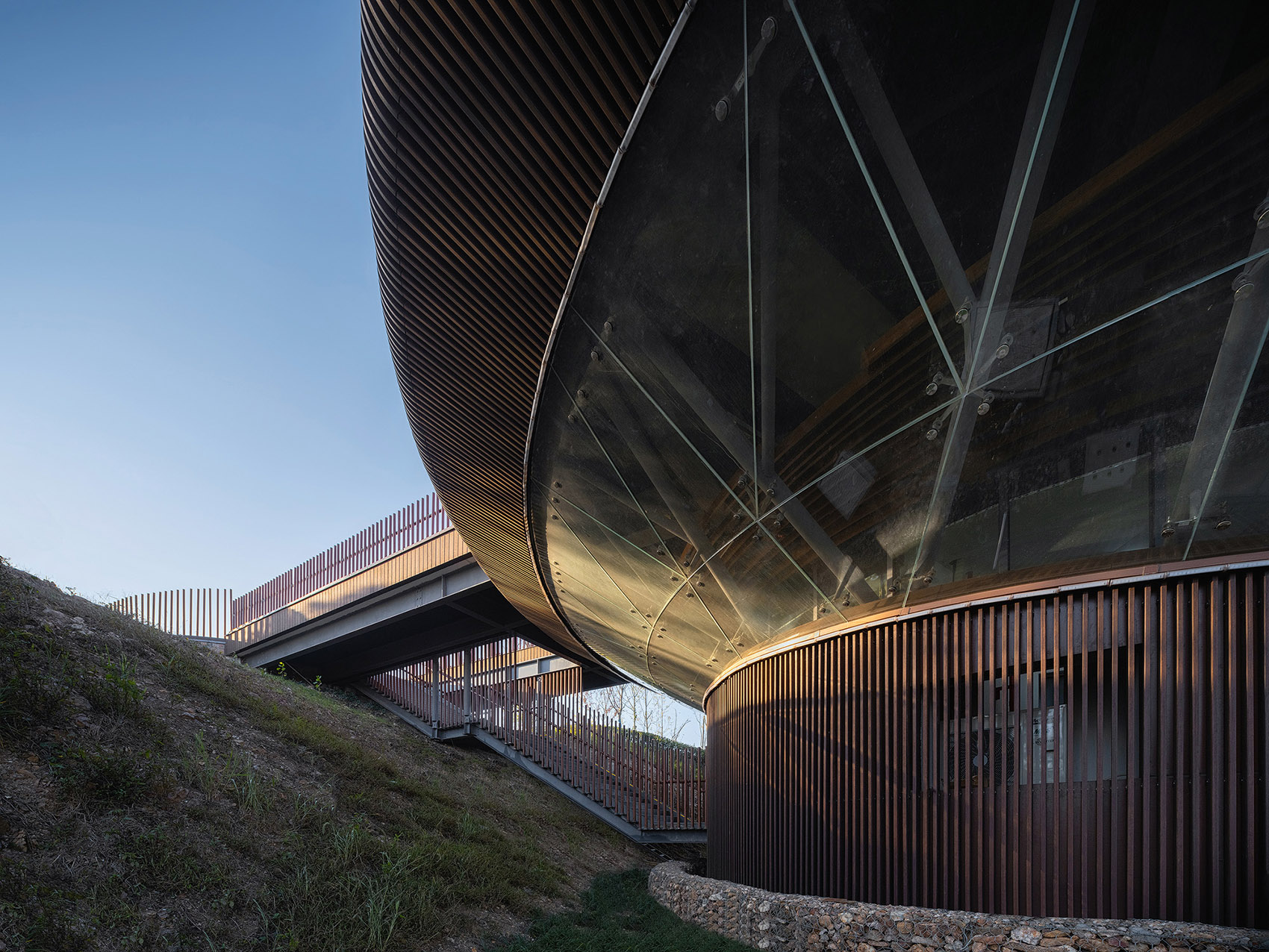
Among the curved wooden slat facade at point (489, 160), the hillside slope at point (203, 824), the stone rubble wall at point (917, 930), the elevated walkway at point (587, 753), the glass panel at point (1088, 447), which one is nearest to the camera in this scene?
the curved wooden slat facade at point (489, 160)

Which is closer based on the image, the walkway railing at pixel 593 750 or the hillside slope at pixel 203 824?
the hillside slope at pixel 203 824

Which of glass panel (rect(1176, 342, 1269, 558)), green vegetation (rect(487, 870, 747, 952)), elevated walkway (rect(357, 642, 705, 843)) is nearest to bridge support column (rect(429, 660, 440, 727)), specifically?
elevated walkway (rect(357, 642, 705, 843))

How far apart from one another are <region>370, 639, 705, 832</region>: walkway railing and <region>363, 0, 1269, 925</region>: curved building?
24.5 feet

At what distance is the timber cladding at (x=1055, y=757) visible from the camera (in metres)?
4.73

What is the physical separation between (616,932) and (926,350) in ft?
21.2

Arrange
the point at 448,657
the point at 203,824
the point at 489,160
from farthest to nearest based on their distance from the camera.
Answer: the point at 448,657, the point at 203,824, the point at 489,160

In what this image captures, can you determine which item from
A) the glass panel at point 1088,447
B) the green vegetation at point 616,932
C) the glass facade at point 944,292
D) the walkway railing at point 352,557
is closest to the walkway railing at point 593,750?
the walkway railing at point 352,557

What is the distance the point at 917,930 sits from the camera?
17.7 ft

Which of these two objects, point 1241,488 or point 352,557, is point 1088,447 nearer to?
point 1241,488

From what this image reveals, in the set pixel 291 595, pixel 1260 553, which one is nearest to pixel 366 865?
pixel 1260 553

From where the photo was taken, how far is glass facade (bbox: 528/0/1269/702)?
11.9ft

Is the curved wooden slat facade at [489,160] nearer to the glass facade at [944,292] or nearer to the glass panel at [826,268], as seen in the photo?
the glass facade at [944,292]

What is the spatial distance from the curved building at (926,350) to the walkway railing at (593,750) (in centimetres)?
745

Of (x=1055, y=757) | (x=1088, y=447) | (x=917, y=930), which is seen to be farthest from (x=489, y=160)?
(x=917, y=930)
